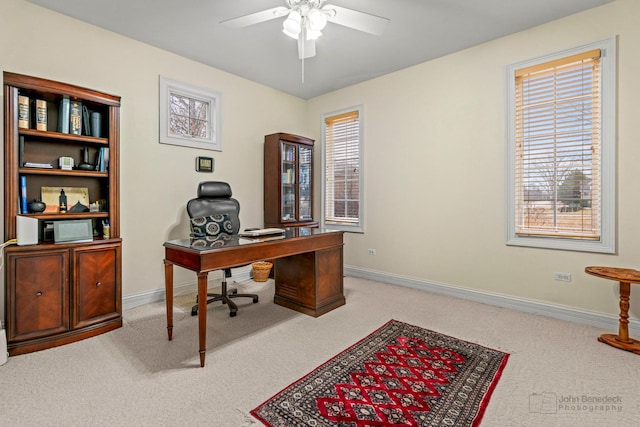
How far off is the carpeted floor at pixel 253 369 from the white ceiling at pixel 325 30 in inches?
113

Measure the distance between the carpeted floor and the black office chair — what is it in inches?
5.7

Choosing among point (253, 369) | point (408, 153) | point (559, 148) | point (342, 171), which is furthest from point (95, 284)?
point (559, 148)

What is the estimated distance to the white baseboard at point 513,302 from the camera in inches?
106

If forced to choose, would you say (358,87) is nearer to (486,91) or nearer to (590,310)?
(486,91)

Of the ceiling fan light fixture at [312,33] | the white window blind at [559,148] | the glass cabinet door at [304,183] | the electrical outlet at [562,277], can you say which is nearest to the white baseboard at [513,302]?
the electrical outlet at [562,277]

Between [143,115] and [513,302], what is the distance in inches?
176

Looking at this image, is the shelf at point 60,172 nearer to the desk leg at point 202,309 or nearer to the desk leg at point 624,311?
the desk leg at point 202,309

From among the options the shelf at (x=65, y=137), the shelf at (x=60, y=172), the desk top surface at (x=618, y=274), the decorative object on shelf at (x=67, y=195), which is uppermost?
the shelf at (x=65, y=137)

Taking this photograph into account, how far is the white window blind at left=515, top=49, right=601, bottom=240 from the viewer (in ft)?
9.09

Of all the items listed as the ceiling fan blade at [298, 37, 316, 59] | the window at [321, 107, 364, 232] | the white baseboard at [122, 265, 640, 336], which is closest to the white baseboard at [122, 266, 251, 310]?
the white baseboard at [122, 265, 640, 336]

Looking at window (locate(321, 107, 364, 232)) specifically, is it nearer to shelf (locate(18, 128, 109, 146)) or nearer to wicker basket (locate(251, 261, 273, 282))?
wicker basket (locate(251, 261, 273, 282))

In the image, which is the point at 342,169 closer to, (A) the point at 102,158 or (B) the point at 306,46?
(B) the point at 306,46

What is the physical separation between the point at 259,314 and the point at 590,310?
313cm

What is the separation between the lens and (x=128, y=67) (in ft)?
10.4
